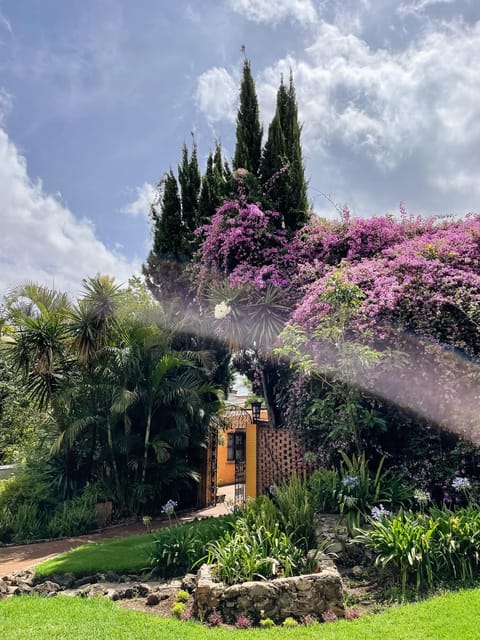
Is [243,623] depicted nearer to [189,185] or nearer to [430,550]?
[430,550]

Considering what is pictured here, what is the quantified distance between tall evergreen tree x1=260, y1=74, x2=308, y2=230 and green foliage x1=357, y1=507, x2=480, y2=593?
7686 mm

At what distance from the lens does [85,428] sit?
31.5 ft

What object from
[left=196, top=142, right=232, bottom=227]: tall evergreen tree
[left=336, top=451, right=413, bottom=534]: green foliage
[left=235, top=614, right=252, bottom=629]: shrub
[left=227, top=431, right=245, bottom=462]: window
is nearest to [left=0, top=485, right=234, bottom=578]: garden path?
[left=336, top=451, right=413, bottom=534]: green foliage

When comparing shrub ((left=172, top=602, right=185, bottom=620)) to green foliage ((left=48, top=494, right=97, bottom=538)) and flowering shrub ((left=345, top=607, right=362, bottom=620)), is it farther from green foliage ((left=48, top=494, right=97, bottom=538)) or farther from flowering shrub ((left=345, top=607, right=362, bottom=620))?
green foliage ((left=48, top=494, right=97, bottom=538))

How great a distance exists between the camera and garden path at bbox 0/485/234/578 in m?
6.54

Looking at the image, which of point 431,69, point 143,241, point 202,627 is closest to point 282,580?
point 202,627

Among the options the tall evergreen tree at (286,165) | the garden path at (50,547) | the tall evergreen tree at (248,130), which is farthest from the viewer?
the tall evergreen tree at (248,130)

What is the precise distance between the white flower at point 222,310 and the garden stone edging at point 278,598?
19.4ft

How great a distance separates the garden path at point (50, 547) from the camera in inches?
258

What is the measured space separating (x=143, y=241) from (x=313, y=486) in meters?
9.72


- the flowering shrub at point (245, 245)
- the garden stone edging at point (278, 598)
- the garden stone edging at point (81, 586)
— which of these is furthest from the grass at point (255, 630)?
the flowering shrub at point (245, 245)

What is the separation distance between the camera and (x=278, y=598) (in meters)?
3.92

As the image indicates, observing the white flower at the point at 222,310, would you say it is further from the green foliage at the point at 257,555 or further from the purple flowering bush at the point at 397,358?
the green foliage at the point at 257,555

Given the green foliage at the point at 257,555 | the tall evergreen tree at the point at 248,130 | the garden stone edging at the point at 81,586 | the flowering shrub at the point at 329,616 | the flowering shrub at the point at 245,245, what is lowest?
the garden stone edging at the point at 81,586
